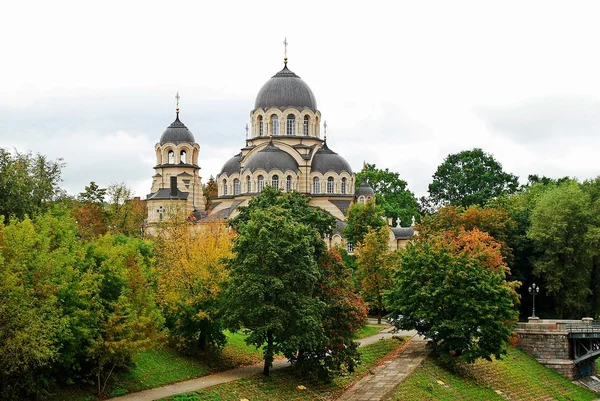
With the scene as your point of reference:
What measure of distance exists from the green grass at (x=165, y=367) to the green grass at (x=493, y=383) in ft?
23.1

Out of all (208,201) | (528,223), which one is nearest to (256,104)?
(208,201)

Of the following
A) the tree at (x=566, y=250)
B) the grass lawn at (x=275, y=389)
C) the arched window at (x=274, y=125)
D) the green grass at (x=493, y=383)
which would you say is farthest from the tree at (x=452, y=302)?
the arched window at (x=274, y=125)

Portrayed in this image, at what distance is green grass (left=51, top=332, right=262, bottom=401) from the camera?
1219 inches

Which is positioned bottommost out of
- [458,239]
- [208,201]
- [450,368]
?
[450,368]

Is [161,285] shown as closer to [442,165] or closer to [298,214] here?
[298,214]

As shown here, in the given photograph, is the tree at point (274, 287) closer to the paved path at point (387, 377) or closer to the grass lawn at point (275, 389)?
the grass lawn at point (275, 389)

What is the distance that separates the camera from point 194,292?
36.4 m

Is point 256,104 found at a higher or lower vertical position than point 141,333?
higher

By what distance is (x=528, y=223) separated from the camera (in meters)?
62.5

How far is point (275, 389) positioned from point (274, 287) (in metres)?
4.06

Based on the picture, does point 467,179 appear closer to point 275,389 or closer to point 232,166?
point 232,166

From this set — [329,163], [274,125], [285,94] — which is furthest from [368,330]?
[285,94]

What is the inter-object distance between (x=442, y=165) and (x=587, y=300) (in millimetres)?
38271

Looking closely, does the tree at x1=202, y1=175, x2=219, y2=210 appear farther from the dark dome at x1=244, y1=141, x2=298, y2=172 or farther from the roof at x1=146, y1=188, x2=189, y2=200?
the dark dome at x1=244, y1=141, x2=298, y2=172
